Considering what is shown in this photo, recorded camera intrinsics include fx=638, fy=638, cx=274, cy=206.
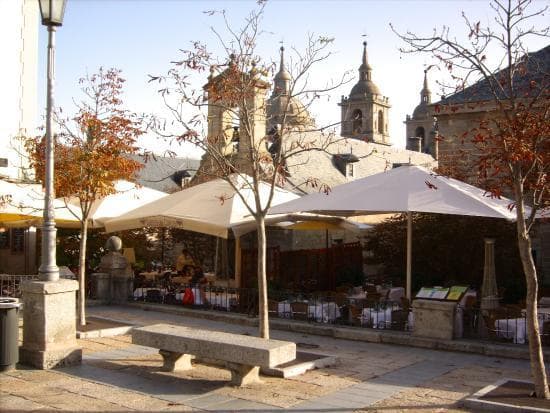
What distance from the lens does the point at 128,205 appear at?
16750 mm

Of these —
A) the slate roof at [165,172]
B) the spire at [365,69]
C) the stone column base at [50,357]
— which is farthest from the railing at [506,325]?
the spire at [365,69]

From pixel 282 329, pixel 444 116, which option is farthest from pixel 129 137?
pixel 444 116

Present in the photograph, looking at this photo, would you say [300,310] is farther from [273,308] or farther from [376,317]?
[376,317]

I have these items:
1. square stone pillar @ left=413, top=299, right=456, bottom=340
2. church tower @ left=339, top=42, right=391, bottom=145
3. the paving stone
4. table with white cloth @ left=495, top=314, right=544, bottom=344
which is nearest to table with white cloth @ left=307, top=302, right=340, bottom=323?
square stone pillar @ left=413, top=299, right=456, bottom=340

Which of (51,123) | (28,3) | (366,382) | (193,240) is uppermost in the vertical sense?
(28,3)

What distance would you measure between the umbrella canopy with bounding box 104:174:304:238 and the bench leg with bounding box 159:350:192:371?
14.3 feet

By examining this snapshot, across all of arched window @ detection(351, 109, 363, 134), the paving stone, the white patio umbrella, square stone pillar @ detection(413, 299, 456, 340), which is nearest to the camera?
the paving stone

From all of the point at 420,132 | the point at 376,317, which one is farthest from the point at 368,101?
the point at 376,317

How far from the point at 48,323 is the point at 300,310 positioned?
544 centimetres

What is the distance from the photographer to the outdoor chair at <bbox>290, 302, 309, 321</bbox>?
12539mm

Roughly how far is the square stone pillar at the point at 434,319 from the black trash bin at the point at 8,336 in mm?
6344

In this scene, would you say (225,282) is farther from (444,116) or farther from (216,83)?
(444,116)

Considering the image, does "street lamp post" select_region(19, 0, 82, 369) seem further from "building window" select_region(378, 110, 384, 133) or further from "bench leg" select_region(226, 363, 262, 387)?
"building window" select_region(378, 110, 384, 133)

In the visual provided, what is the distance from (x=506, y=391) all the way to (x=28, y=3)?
1846 cm
